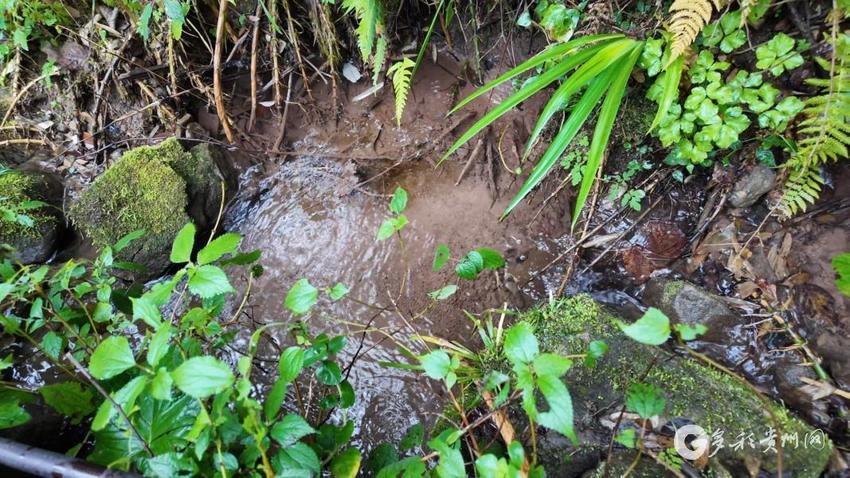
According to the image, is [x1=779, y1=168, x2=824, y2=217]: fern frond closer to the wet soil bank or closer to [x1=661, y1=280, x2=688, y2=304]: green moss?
the wet soil bank

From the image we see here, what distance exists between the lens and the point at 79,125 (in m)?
3.05

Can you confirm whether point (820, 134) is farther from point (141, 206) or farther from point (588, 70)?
point (141, 206)

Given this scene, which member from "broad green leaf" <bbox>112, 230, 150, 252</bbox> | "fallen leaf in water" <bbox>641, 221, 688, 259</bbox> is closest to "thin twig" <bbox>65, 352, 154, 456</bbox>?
"broad green leaf" <bbox>112, 230, 150, 252</bbox>

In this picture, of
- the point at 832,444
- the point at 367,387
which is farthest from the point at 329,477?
the point at 832,444

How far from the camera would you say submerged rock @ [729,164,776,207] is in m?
1.97

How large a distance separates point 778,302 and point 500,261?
140 cm

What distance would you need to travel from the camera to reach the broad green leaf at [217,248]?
46.1 inches

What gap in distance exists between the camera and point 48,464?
95 cm

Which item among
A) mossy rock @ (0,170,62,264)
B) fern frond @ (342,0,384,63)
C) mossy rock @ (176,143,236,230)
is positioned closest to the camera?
fern frond @ (342,0,384,63)

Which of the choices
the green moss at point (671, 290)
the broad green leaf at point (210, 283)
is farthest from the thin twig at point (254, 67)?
the green moss at point (671, 290)

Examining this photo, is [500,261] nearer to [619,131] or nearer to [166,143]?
[619,131]

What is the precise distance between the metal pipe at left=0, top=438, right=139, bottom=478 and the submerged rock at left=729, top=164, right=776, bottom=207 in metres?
2.58

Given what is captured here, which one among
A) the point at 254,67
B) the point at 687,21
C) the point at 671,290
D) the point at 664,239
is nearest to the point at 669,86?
the point at 687,21

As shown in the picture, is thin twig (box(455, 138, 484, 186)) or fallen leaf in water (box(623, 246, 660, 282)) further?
thin twig (box(455, 138, 484, 186))
